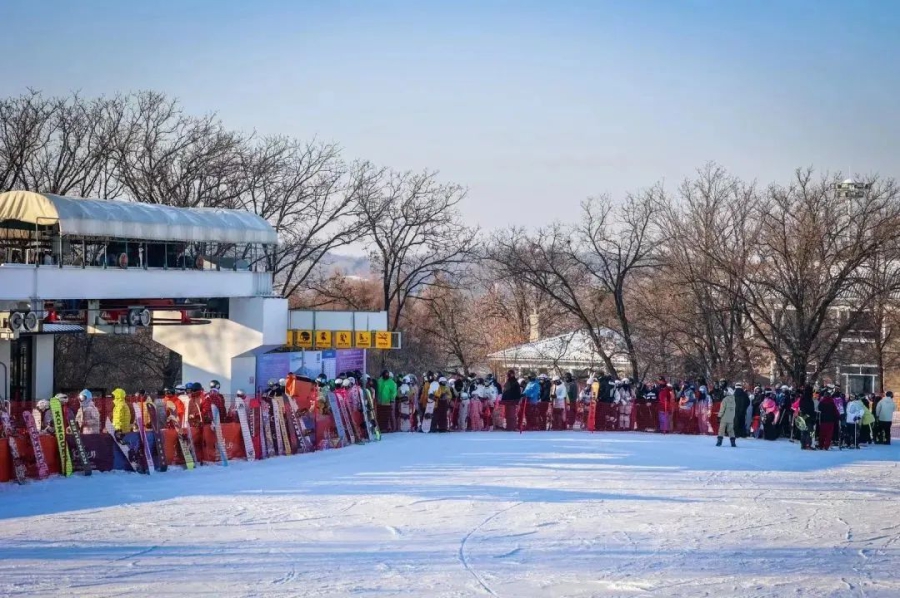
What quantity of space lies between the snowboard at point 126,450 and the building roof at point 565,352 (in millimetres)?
30344

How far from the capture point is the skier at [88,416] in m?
19.6

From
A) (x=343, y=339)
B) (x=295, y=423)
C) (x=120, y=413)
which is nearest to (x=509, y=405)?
(x=343, y=339)

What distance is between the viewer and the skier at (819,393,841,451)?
1013 inches

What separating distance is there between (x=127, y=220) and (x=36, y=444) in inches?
360

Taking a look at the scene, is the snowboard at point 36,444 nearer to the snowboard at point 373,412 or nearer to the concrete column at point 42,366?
the snowboard at point 373,412

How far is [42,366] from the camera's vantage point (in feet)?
100

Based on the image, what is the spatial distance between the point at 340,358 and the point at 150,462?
13012mm

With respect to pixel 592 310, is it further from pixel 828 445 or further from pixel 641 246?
pixel 828 445

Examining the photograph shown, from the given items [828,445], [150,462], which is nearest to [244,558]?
[150,462]

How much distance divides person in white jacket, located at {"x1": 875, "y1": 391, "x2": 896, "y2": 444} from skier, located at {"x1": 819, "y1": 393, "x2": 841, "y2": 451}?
2104mm

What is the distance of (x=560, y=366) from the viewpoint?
181 ft

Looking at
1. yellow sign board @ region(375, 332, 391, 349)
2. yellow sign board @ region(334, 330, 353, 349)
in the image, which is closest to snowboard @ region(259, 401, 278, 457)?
yellow sign board @ region(334, 330, 353, 349)

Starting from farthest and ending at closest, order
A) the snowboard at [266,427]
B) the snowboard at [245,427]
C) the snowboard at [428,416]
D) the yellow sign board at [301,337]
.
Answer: the yellow sign board at [301,337] < the snowboard at [428,416] < the snowboard at [266,427] < the snowboard at [245,427]

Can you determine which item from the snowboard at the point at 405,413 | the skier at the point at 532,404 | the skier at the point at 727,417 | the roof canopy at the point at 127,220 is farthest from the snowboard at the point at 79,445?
the skier at the point at 727,417
